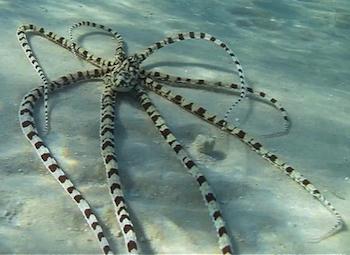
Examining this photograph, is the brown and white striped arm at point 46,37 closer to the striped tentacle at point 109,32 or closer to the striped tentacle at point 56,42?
the striped tentacle at point 56,42

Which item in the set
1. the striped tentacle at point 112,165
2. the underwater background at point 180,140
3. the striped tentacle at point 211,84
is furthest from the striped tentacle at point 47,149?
the striped tentacle at point 211,84

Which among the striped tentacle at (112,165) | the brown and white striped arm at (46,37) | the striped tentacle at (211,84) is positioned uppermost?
the brown and white striped arm at (46,37)

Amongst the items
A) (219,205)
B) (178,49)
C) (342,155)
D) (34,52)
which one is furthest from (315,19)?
(219,205)

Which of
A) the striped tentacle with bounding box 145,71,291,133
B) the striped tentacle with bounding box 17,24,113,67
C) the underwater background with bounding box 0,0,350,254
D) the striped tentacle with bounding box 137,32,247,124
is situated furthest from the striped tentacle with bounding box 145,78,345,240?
the striped tentacle with bounding box 17,24,113,67

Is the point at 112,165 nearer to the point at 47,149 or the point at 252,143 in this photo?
the point at 47,149

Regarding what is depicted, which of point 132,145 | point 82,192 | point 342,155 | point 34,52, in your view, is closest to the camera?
point 82,192

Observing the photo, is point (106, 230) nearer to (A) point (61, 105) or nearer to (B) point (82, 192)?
Answer: (B) point (82, 192)
